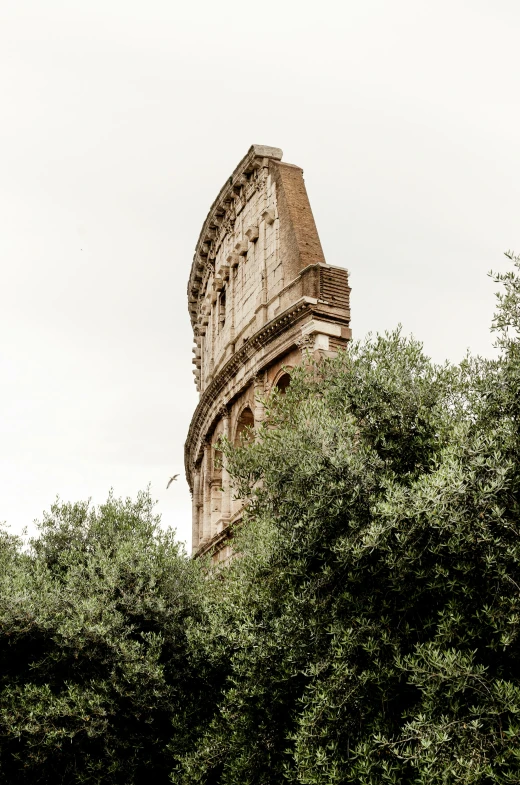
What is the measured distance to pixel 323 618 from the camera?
816 centimetres

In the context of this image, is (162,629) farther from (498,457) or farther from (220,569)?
(498,457)

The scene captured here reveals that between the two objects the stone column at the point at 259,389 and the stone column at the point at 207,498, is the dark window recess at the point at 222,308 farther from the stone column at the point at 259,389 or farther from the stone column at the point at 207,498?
the stone column at the point at 259,389

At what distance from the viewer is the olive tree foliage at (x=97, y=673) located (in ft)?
34.9

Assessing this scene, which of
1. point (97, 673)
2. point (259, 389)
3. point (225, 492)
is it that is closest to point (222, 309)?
point (225, 492)

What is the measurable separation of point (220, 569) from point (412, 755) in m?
6.98

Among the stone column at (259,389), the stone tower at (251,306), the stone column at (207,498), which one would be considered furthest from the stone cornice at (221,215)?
the stone column at (207,498)

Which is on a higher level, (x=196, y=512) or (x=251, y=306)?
(x=251, y=306)

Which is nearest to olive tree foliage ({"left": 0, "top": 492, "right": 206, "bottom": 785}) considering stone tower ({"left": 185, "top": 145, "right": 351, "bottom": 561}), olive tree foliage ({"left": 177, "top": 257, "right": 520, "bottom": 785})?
olive tree foliage ({"left": 177, "top": 257, "right": 520, "bottom": 785})

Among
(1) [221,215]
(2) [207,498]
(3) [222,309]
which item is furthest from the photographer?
(3) [222,309]

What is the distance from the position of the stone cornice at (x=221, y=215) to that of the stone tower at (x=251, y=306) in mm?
31

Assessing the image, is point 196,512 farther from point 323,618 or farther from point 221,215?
point 323,618

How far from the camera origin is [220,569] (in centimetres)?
1335

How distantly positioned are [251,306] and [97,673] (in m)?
11.9

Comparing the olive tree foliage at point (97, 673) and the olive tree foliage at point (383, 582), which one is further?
the olive tree foliage at point (97, 673)
